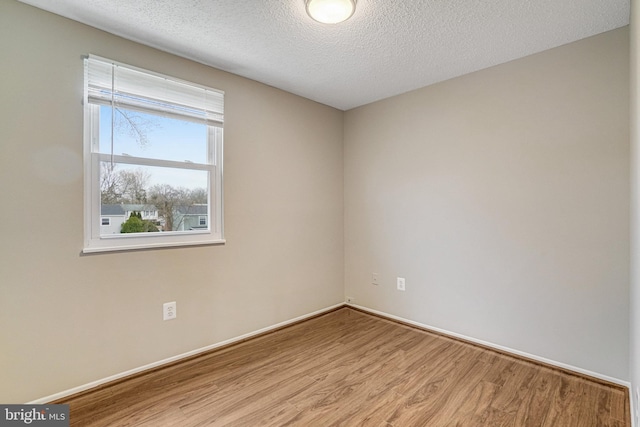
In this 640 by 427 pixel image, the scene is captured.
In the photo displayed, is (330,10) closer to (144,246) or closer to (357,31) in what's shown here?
(357,31)

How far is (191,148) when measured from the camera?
244cm

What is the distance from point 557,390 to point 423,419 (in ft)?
3.21

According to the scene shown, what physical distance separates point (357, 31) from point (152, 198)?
74.0 inches

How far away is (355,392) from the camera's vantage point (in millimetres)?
1963

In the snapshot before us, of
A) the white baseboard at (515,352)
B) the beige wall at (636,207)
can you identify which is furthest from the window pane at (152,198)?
the beige wall at (636,207)

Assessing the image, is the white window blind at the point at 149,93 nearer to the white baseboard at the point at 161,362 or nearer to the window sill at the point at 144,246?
the window sill at the point at 144,246

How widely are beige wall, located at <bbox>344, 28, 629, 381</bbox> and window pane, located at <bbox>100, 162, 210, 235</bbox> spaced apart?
1858 millimetres

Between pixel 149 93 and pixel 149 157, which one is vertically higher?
pixel 149 93

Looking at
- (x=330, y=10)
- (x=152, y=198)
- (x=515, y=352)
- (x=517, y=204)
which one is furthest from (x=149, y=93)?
(x=515, y=352)

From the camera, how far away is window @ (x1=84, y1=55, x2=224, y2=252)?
6.54ft

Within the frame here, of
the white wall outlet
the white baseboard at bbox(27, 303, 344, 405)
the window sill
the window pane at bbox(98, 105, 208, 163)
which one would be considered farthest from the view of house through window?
the white baseboard at bbox(27, 303, 344, 405)

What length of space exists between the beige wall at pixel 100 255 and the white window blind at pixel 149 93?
0.25 feet

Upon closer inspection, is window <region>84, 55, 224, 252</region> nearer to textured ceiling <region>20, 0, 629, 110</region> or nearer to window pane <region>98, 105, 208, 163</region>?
window pane <region>98, 105, 208, 163</region>

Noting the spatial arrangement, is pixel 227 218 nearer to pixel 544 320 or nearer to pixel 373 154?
pixel 373 154
